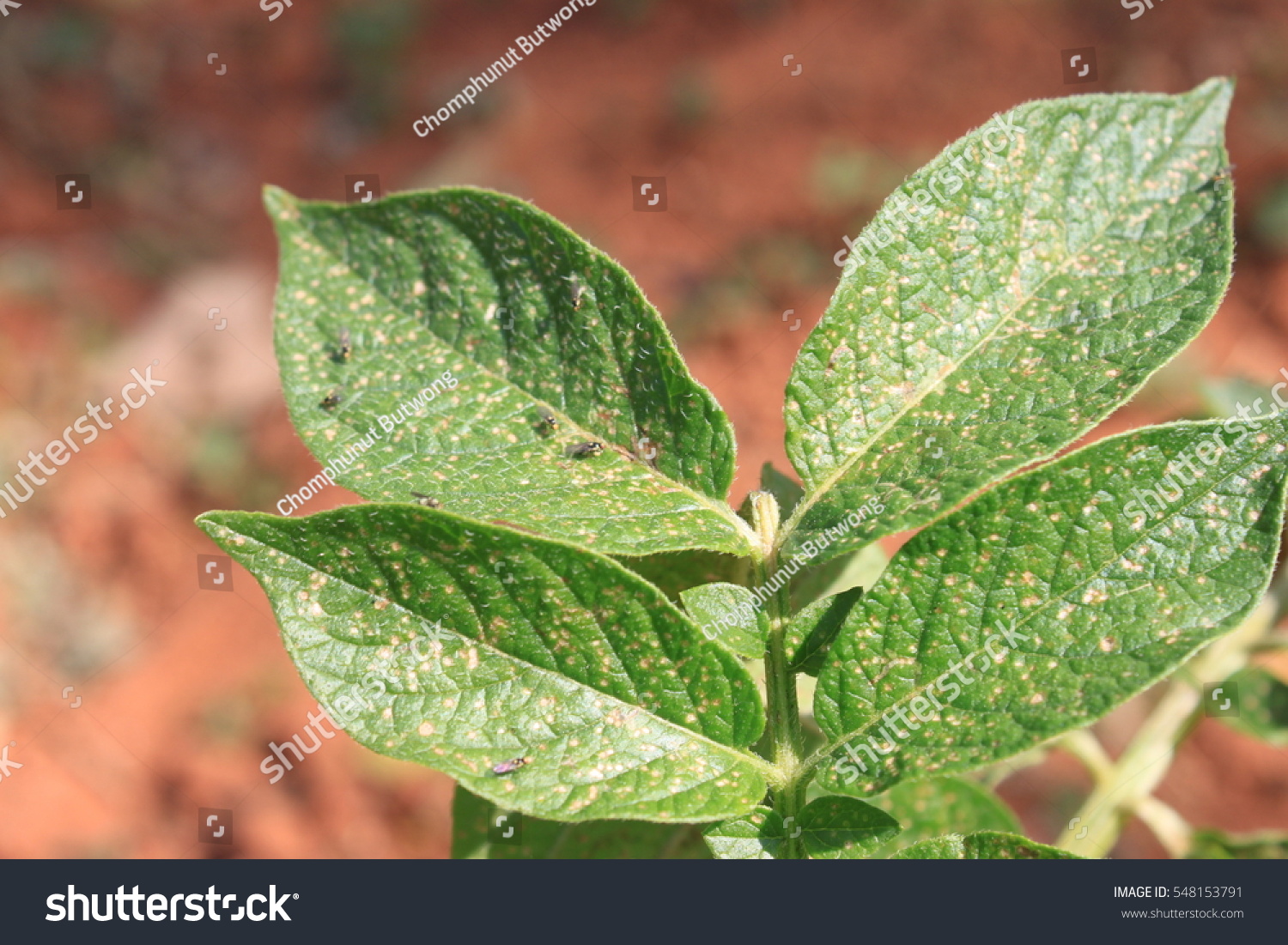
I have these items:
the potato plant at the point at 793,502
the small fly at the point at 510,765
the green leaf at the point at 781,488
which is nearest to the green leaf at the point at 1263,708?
the potato plant at the point at 793,502

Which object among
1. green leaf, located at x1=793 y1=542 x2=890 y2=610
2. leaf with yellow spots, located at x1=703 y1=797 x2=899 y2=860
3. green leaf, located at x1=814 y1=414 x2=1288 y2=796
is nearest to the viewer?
green leaf, located at x1=814 y1=414 x2=1288 y2=796

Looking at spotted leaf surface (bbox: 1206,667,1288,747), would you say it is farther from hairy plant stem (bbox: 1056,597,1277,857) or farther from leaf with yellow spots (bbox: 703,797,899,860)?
leaf with yellow spots (bbox: 703,797,899,860)

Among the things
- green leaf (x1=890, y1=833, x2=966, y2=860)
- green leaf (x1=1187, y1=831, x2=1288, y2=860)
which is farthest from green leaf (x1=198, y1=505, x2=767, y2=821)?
green leaf (x1=1187, y1=831, x2=1288, y2=860)

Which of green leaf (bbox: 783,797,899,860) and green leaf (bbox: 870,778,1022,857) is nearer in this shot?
green leaf (bbox: 783,797,899,860)

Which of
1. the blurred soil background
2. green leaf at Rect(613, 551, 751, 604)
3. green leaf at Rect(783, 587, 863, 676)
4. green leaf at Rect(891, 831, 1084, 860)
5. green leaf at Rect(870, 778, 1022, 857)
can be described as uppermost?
the blurred soil background

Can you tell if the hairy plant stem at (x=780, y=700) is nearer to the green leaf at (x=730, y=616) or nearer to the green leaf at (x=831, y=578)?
the green leaf at (x=730, y=616)

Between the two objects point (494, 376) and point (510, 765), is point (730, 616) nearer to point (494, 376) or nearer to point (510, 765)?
point (510, 765)
